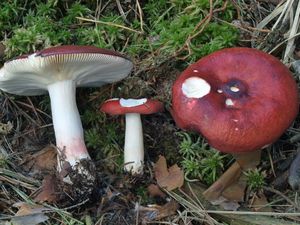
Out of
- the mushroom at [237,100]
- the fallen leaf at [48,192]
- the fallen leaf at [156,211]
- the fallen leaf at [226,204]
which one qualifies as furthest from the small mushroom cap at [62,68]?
the fallen leaf at [226,204]

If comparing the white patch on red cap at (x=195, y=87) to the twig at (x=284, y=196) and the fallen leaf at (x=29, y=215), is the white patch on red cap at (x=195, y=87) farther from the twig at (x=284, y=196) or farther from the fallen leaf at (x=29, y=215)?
the fallen leaf at (x=29, y=215)

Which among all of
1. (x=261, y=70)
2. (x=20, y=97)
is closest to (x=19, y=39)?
(x=20, y=97)

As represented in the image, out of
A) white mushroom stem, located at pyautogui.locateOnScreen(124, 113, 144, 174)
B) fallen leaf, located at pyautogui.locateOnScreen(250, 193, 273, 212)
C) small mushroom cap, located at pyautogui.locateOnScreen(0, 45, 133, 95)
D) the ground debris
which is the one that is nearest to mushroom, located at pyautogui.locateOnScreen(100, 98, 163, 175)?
white mushroom stem, located at pyautogui.locateOnScreen(124, 113, 144, 174)

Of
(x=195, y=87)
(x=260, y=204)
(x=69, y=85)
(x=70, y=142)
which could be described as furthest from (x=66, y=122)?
(x=260, y=204)

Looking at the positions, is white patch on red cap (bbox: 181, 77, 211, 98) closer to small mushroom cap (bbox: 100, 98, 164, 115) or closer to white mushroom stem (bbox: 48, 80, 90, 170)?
small mushroom cap (bbox: 100, 98, 164, 115)

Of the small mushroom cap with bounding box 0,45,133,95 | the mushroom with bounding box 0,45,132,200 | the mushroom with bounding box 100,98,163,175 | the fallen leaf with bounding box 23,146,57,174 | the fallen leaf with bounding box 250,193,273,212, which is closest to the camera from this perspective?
the small mushroom cap with bounding box 0,45,133,95

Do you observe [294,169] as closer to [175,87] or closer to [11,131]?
[175,87]
